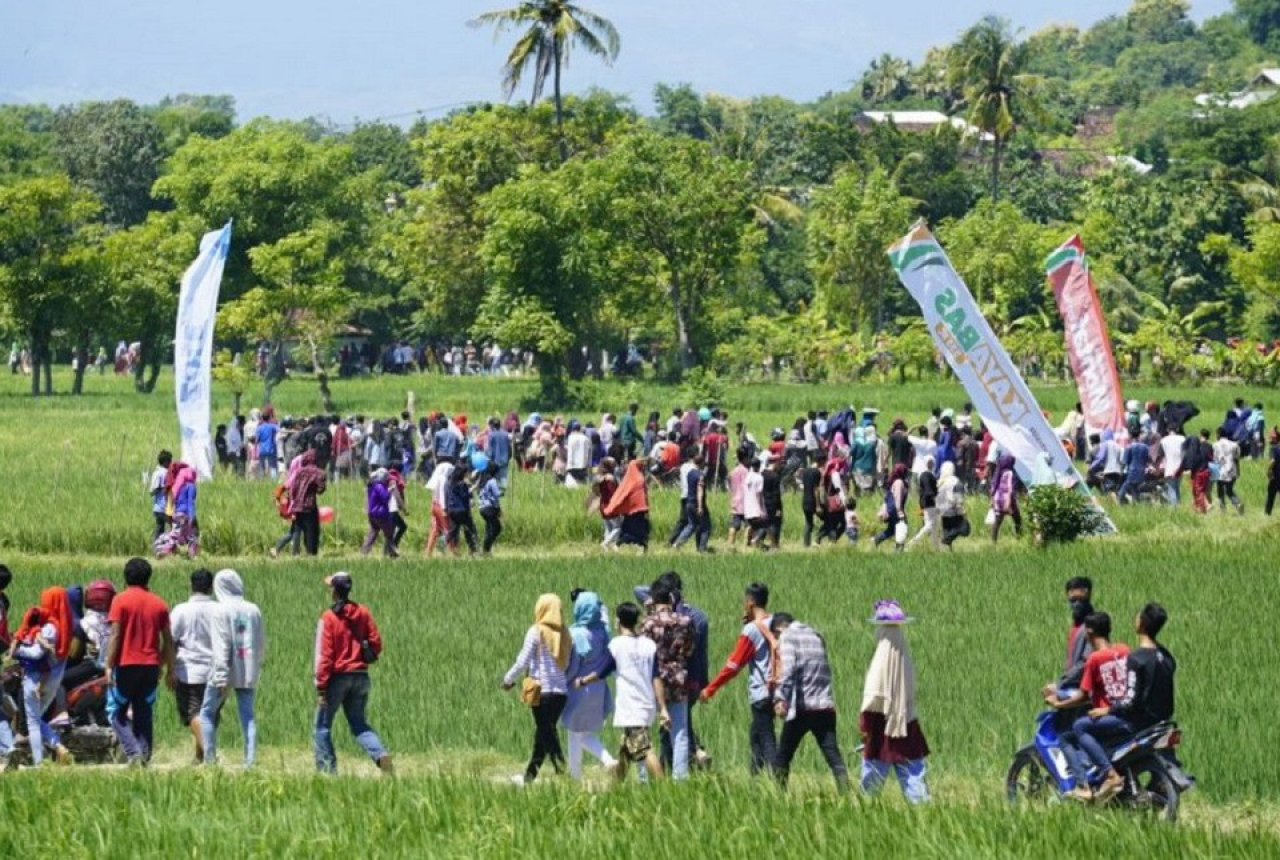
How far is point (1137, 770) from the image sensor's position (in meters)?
12.5

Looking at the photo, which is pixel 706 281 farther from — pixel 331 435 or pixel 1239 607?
pixel 1239 607

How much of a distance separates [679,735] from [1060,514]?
1332cm

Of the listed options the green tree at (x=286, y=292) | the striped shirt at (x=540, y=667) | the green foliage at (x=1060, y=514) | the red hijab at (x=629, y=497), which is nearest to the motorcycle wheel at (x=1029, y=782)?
the striped shirt at (x=540, y=667)

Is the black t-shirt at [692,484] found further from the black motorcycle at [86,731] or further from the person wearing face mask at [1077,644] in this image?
the person wearing face mask at [1077,644]

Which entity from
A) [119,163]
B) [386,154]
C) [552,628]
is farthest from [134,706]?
[386,154]

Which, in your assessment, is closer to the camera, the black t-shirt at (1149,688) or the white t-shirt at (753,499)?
the black t-shirt at (1149,688)

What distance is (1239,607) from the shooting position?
21.8 meters

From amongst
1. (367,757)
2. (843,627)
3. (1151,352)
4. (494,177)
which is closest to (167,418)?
(494,177)

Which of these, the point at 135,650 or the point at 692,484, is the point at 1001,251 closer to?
the point at 692,484

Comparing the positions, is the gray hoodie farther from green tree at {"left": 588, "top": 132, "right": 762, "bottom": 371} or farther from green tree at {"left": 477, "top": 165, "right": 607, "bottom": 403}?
green tree at {"left": 588, "top": 132, "right": 762, "bottom": 371}

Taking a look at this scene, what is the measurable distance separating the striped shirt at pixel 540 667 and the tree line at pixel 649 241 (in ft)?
130

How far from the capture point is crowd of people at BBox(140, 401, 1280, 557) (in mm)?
26625

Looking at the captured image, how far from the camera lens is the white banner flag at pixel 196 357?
2891 centimetres

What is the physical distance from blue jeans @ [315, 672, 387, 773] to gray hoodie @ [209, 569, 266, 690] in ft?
1.88
